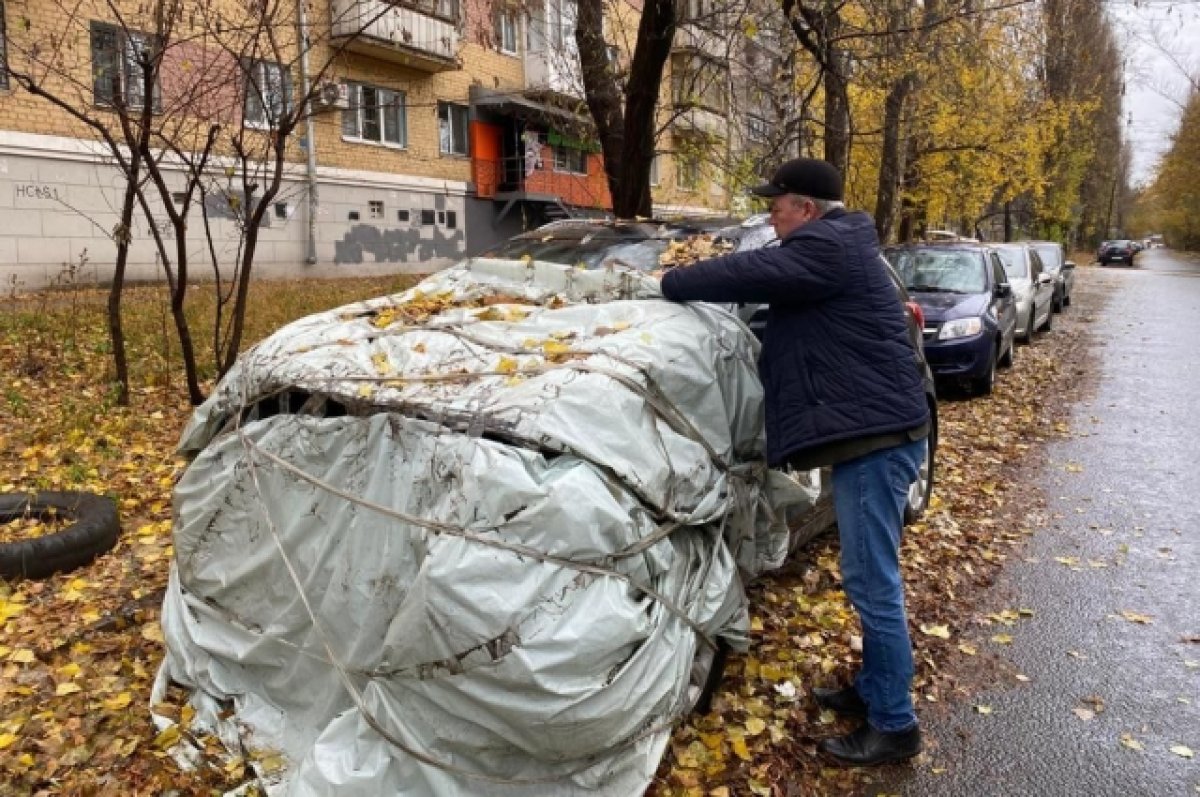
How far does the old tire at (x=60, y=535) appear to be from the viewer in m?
4.36

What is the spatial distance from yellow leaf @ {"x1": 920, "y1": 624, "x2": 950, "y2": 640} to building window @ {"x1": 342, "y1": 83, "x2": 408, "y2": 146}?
18.6 metres

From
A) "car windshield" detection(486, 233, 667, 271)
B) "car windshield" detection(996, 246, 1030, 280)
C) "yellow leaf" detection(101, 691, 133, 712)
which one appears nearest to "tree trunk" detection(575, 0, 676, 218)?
"car windshield" detection(486, 233, 667, 271)

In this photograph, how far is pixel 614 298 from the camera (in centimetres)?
386

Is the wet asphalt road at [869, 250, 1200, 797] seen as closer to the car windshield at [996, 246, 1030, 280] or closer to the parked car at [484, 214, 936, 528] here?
the parked car at [484, 214, 936, 528]

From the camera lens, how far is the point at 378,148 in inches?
833

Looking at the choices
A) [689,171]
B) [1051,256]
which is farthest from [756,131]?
[1051,256]

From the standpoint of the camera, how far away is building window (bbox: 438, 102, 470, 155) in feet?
75.3

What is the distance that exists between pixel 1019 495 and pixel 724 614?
13.8ft

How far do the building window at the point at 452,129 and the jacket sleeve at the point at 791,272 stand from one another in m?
21.3

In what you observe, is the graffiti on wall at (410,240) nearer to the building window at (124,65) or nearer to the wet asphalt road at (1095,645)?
the building window at (124,65)

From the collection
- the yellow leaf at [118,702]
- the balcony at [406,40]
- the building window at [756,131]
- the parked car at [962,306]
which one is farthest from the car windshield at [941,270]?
the balcony at [406,40]

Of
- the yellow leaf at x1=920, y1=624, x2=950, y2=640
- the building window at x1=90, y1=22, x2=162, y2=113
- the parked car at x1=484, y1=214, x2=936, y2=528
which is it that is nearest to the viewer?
the yellow leaf at x1=920, y1=624, x2=950, y2=640

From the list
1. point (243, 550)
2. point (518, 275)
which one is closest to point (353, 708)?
point (243, 550)

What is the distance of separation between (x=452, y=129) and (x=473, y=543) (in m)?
22.5
